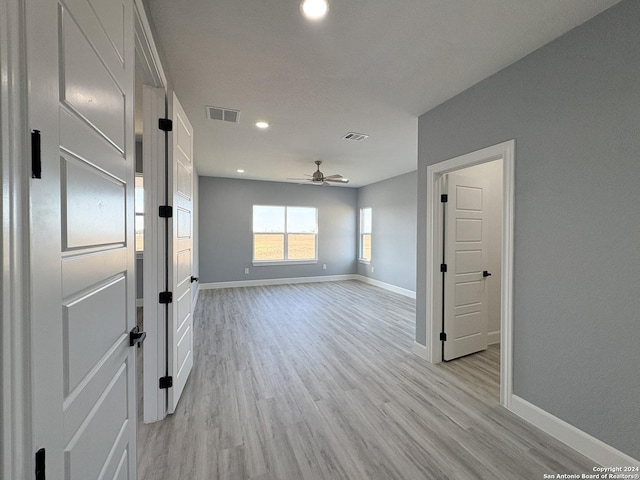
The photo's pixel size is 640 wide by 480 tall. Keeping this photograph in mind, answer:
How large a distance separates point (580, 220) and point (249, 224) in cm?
622

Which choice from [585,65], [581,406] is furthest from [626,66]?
[581,406]

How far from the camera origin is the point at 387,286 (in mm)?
6645

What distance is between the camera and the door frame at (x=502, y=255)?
215 cm

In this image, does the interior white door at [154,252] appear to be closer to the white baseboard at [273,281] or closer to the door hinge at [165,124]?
the door hinge at [165,124]

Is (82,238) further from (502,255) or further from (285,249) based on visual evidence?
(285,249)

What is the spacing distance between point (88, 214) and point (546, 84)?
8.94 feet

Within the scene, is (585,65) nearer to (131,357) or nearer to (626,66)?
(626,66)

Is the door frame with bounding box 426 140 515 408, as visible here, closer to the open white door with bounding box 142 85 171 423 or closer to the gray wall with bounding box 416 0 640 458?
the gray wall with bounding box 416 0 640 458

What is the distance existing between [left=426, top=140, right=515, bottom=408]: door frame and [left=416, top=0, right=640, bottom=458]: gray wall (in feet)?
0.19

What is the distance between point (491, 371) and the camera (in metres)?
2.77

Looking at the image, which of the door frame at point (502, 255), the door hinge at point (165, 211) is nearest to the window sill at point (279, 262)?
the door frame at point (502, 255)

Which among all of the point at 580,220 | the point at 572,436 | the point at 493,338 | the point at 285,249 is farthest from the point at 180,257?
the point at 285,249

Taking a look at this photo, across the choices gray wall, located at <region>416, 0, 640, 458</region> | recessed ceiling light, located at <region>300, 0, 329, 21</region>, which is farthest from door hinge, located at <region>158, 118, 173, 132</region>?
gray wall, located at <region>416, 0, 640, 458</region>

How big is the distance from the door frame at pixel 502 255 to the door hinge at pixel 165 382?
97.2 inches
